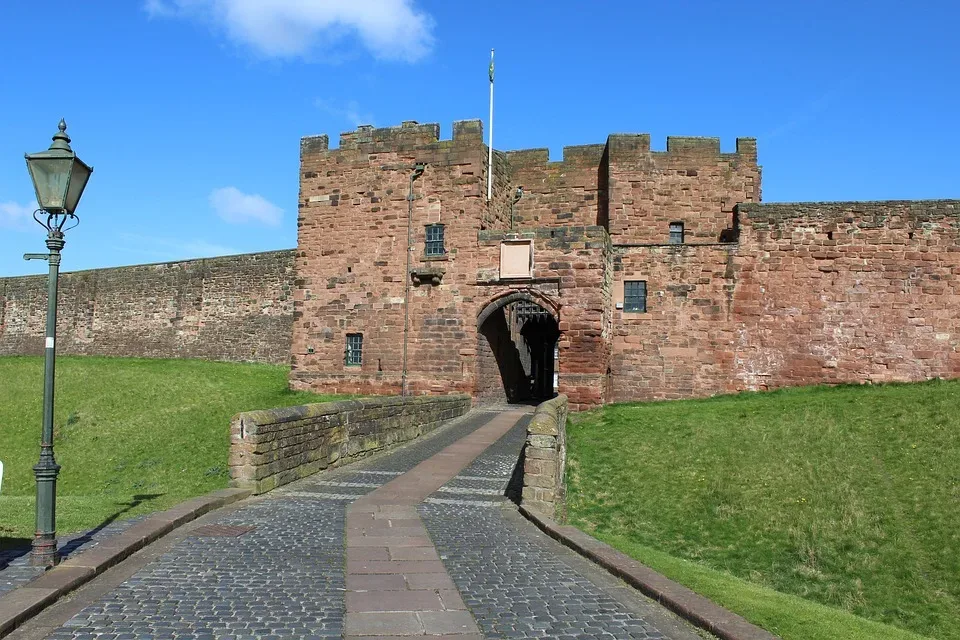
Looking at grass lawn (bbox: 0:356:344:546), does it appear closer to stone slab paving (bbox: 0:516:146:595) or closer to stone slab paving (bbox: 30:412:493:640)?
stone slab paving (bbox: 0:516:146:595)

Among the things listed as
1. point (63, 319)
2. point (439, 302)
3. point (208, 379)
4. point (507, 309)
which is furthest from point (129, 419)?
point (63, 319)

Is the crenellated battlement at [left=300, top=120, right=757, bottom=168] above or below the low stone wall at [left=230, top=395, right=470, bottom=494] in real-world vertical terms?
above

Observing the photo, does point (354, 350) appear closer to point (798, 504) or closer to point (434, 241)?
point (434, 241)

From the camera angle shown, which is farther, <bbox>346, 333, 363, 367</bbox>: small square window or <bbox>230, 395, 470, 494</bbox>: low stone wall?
<bbox>346, 333, 363, 367</bbox>: small square window

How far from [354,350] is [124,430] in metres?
6.73

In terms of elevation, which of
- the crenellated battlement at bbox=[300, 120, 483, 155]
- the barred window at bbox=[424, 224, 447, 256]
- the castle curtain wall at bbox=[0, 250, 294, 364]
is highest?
the crenellated battlement at bbox=[300, 120, 483, 155]

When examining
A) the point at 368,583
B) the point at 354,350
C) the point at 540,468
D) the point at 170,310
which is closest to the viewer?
the point at 368,583

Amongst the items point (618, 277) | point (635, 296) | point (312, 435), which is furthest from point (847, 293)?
point (312, 435)

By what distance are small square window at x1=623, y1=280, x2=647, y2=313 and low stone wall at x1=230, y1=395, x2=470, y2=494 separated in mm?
7740

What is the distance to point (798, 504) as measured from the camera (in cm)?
1216

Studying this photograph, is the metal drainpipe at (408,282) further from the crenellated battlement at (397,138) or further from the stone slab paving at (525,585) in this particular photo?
the stone slab paving at (525,585)

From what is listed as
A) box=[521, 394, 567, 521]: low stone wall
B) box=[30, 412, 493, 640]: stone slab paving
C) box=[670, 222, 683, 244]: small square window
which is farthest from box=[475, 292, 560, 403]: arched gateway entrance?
box=[30, 412, 493, 640]: stone slab paving

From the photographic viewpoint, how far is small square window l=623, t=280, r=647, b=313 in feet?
72.6

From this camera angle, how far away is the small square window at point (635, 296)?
22.1 m
